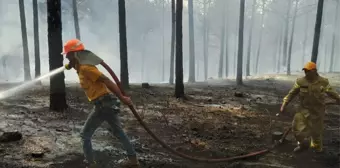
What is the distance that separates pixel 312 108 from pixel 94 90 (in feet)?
14.7

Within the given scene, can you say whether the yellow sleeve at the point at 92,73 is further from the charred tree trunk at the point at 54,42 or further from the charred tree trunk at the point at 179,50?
the charred tree trunk at the point at 179,50

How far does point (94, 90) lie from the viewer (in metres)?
4.55

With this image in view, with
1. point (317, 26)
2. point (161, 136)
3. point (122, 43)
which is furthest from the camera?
point (317, 26)

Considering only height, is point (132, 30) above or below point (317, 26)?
above

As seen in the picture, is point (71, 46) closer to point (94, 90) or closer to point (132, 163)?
point (94, 90)

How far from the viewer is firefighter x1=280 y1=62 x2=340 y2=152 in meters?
6.18

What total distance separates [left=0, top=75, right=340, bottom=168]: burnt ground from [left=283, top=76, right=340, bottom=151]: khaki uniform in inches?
18.3

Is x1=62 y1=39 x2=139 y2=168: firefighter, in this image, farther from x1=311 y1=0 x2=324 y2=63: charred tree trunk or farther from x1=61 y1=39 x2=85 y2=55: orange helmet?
x1=311 y1=0 x2=324 y2=63: charred tree trunk

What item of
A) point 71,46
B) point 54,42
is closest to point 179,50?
point 54,42

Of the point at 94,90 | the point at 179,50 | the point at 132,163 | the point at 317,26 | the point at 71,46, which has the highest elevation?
the point at 317,26

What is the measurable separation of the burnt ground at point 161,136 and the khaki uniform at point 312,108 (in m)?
0.47

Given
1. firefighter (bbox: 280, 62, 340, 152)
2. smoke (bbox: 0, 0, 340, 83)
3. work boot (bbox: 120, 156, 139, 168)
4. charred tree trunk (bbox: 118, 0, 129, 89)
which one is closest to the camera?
work boot (bbox: 120, 156, 139, 168)

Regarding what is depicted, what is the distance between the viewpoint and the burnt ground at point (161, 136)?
5566 mm

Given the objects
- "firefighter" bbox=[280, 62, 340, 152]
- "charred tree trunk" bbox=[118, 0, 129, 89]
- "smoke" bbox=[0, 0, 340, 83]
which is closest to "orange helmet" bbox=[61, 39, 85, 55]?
"firefighter" bbox=[280, 62, 340, 152]
